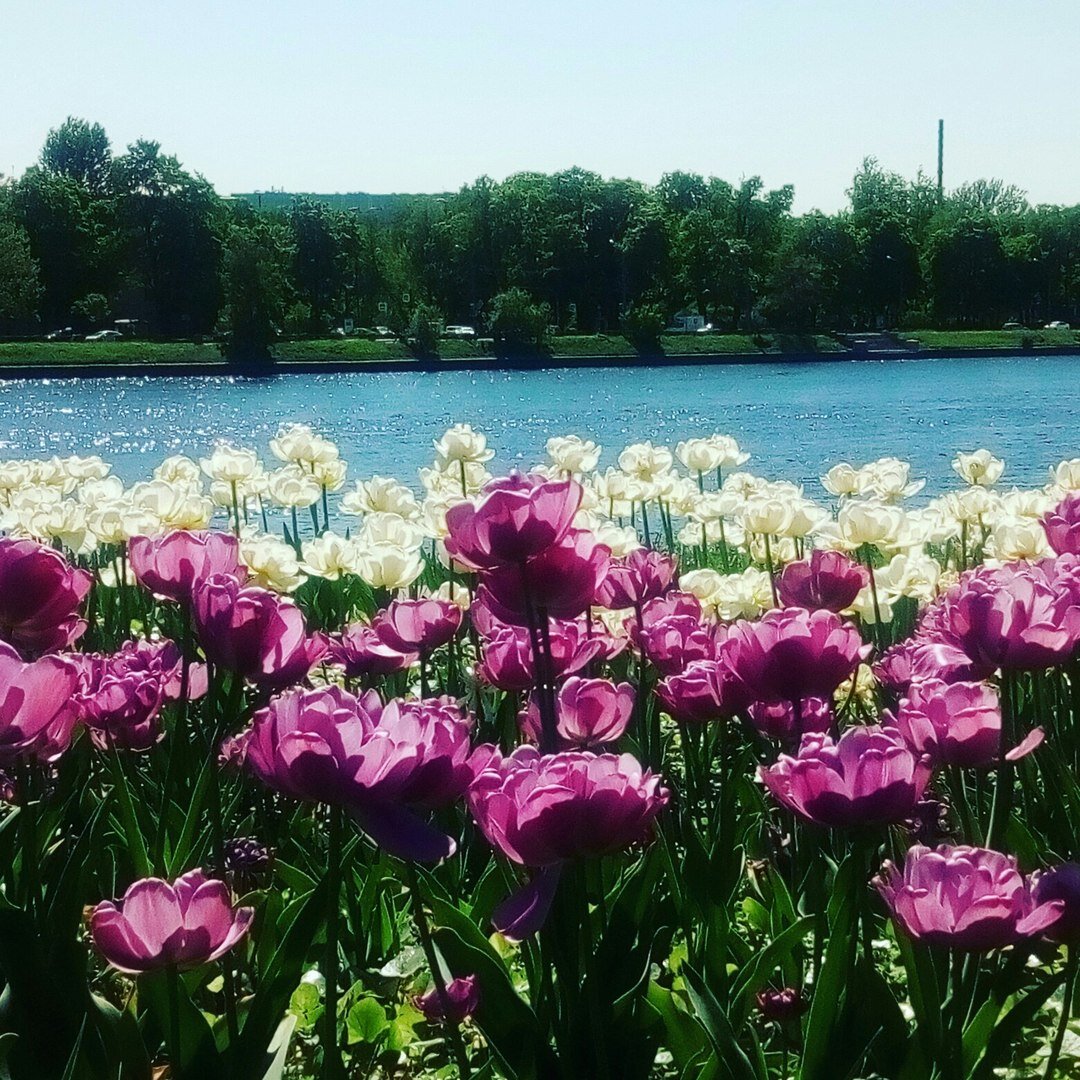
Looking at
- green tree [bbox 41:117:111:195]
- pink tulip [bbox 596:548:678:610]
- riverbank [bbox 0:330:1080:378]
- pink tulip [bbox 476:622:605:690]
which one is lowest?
pink tulip [bbox 476:622:605:690]

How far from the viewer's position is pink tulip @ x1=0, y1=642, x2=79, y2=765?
1.60 metres

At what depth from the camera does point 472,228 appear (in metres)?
71.0

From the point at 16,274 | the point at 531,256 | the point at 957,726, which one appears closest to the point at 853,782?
the point at 957,726

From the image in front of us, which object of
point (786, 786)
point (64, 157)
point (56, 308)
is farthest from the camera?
point (64, 157)

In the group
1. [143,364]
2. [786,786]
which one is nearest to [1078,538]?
[786,786]

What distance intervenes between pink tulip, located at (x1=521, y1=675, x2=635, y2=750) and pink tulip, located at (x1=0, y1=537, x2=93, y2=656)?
0.77 metres

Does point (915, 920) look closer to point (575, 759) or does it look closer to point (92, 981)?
point (575, 759)

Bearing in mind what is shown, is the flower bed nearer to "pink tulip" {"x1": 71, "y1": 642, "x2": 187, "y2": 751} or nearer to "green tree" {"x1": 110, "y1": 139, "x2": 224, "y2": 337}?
"pink tulip" {"x1": 71, "y1": 642, "x2": 187, "y2": 751}

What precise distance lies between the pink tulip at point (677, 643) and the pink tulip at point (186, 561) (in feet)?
2.56

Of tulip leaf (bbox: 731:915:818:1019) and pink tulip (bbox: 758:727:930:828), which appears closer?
pink tulip (bbox: 758:727:930:828)

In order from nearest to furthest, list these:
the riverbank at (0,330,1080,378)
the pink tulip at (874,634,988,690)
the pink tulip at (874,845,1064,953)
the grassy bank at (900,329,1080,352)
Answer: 1. the pink tulip at (874,845,1064,953)
2. the pink tulip at (874,634,988,690)
3. the riverbank at (0,330,1080,378)
4. the grassy bank at (900,329,1080,352)

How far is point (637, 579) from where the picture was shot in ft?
8.87

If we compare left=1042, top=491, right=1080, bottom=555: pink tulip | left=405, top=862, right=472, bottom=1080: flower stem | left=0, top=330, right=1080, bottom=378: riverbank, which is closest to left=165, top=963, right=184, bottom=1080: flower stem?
left=405, top=862, right=472, bottom=1080: flower stem

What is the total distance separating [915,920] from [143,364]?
56.4 metres
